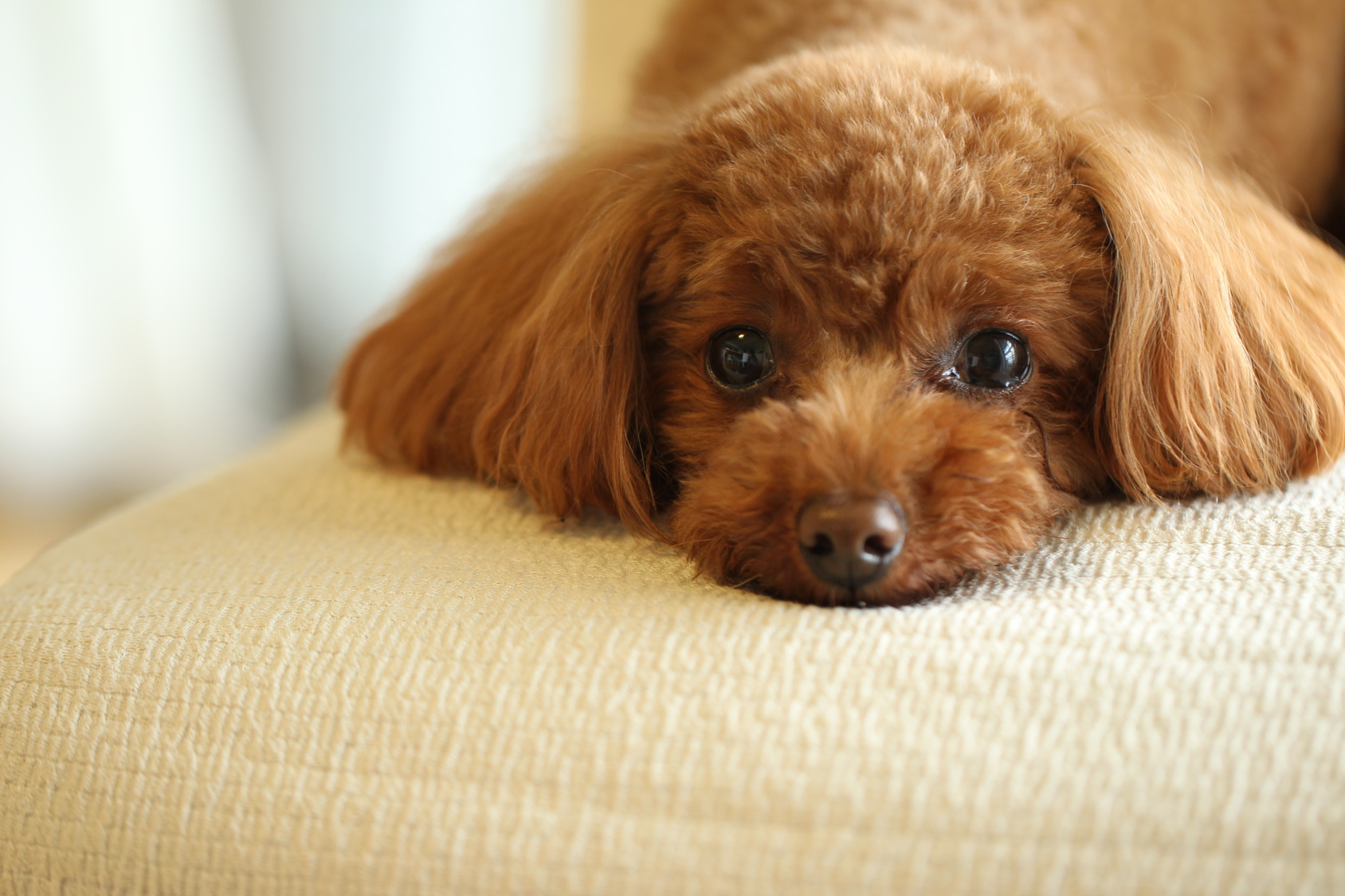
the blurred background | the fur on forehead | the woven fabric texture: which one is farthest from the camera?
the blurred background

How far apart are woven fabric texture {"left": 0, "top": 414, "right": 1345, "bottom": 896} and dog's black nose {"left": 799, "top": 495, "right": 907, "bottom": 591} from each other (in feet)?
0.14

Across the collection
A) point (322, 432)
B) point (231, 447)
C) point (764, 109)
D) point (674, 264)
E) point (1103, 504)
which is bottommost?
point (231, 447)

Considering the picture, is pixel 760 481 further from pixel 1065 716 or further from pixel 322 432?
pixel 322 432

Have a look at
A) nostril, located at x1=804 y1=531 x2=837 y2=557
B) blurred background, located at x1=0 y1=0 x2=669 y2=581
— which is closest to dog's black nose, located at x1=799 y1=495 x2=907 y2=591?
nostril, located at x1=804 y1=531 x2=837 y2=557

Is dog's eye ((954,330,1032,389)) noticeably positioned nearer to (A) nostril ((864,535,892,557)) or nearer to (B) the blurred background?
(A) nostril ((864,535,892,557))

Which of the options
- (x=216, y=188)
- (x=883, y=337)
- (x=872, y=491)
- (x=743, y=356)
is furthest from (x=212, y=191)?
(x=872, y=491)

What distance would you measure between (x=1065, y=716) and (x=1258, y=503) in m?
0.37

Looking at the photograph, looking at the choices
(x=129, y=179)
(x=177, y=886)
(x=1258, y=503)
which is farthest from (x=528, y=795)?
(x=129, y=179)

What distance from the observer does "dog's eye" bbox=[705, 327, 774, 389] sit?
100 centimetres

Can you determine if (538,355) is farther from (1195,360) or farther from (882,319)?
(1195,360)

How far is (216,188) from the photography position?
2561 millimetres

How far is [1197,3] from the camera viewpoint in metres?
1.50

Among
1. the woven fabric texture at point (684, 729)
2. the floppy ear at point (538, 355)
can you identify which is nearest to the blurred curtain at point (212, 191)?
the floppy ear at point (538, 355)

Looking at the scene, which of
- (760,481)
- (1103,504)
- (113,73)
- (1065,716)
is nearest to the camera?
(1065,716)
